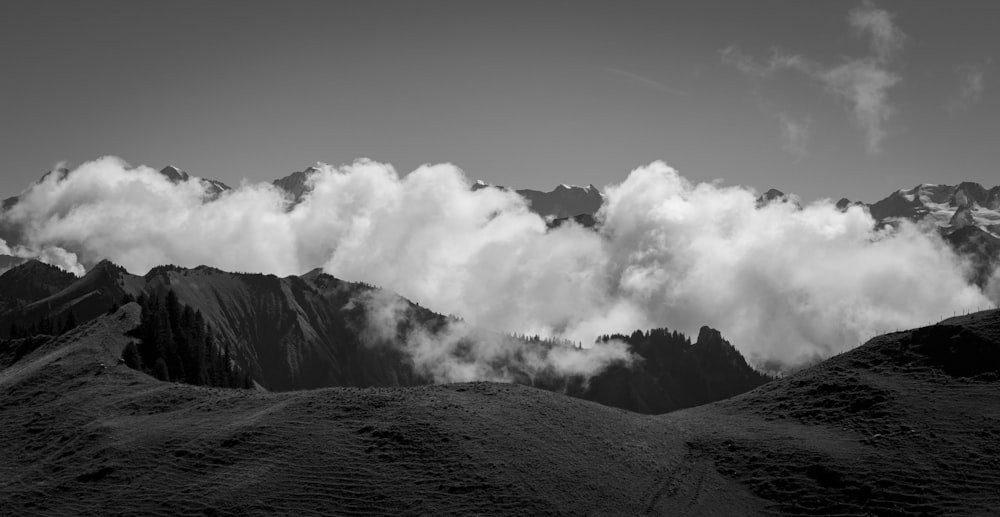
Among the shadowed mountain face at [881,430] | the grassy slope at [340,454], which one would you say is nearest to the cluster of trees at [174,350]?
the grassy slope at [340,454]

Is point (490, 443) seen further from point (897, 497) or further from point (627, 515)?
point (897, 497)

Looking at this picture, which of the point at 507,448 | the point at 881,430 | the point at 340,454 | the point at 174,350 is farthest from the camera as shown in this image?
the point at 174,350

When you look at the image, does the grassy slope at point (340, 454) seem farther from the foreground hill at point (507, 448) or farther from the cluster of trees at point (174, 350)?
the cluster of trees at point (174, 350)

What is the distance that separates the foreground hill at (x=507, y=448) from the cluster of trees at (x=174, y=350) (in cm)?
2307

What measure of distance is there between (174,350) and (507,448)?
88876 millimetres

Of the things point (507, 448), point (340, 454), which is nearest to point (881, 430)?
point (507, 448)

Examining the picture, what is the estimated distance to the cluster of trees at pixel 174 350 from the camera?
126 meters

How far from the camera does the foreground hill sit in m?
67.9

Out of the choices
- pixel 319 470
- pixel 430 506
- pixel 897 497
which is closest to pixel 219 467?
pixel 319 470

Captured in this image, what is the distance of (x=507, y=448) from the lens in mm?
76812

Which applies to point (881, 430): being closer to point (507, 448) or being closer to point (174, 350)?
point (507, 448)

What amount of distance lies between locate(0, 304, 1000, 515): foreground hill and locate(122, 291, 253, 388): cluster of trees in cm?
2307

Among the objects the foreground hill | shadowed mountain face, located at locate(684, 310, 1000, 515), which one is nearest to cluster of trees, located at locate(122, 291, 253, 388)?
the foreground hill

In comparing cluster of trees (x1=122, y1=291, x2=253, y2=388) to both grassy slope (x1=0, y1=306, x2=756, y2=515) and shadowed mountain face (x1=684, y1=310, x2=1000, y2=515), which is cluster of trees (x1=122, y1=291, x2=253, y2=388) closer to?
grassy slope (x1=0, y1=306, x2=756, y2=515)
